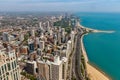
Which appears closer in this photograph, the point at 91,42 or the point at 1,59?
the point at 1,59

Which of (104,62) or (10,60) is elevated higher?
(10,60)

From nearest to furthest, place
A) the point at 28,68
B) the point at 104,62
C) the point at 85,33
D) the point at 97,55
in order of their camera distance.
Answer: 1. the point at 28,68
2. the point at 104,62
3. the point at 97,55
4. the point at 85,33

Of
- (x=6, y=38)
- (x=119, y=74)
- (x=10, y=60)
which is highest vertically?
(x=10, y=60)

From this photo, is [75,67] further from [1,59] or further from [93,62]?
[1,59]

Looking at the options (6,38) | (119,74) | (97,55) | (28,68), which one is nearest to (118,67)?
(119,74)

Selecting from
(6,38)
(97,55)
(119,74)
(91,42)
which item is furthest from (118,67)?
(6,38)

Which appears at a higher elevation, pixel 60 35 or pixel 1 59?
pixel 1 59

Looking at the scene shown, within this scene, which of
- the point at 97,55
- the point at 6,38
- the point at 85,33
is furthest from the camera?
the point at 85,33

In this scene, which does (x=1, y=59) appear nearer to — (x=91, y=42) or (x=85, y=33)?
(x=91, y=42)

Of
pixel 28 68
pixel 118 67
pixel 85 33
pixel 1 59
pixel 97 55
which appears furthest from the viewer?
pixel 85 33
